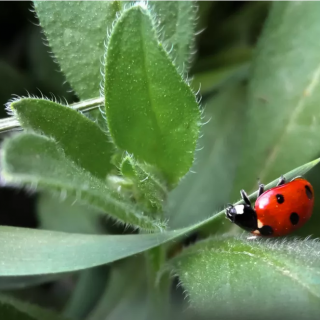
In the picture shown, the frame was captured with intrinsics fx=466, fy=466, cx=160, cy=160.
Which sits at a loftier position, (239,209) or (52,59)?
(52,59)

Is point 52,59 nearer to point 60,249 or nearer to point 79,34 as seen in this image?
point 79,34

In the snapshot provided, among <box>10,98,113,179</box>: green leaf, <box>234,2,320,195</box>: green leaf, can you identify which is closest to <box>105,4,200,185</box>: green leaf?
<box>10,98,113,179</box>: green leaf

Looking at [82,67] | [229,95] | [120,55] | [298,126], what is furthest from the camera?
[229,95]

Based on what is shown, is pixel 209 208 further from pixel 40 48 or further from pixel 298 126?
pixel 40 48

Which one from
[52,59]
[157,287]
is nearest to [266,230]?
[157,287]

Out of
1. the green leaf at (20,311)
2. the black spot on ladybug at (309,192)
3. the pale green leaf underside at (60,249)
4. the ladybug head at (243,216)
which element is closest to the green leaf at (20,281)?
the green leaf at (20,311)

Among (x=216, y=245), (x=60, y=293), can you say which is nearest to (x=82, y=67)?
(x=216, y=245)
